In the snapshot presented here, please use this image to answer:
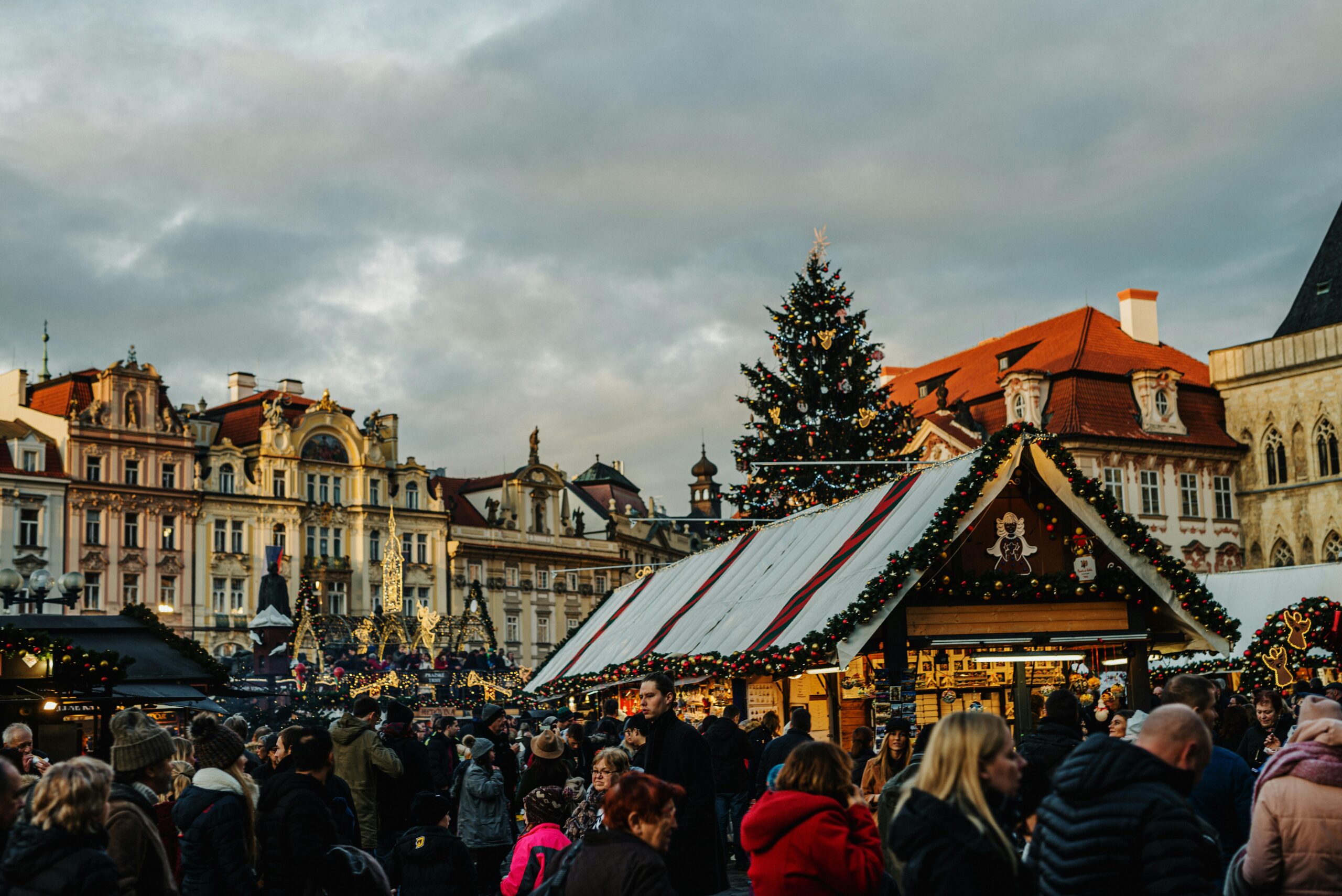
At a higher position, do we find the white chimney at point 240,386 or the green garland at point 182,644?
the white chimney at point 240,386

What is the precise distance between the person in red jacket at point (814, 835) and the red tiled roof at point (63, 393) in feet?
182

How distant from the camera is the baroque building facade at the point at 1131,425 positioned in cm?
4725

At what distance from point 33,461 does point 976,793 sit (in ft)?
184

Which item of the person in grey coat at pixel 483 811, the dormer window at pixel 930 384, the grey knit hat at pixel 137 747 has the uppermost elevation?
the dormer window at pixel 930 384

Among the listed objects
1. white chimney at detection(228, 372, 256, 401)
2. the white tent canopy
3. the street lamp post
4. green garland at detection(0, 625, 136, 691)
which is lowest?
green garland at detection(0, 625, 136, 691)

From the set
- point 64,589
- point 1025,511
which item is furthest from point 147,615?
point 1025,511

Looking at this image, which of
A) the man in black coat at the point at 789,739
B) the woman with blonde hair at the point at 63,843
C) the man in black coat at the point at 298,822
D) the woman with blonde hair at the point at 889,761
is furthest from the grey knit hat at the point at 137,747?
the man in black coat at the point at 789,739

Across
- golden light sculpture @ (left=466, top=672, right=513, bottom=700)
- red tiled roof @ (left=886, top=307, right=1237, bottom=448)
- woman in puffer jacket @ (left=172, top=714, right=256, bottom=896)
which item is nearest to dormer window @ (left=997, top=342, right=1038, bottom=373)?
red tiled roof @ (left=886, top=307, right=1237, bottom=448)

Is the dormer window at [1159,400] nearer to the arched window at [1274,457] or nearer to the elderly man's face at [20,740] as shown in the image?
the arched window at [1274,457]

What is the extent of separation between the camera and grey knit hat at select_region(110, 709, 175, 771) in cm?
636

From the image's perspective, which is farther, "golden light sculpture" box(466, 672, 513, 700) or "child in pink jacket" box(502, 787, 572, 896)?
"golden light sculpture" box(466, 672, 513, 700)

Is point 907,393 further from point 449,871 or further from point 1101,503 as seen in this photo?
point 449,871

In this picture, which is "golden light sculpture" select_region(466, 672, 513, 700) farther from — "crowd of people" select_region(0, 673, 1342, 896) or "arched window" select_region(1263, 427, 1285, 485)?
"arched window" select_region(1263, 427, 1285, 485)

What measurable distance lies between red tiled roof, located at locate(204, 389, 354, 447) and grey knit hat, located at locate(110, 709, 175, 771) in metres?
57.5
